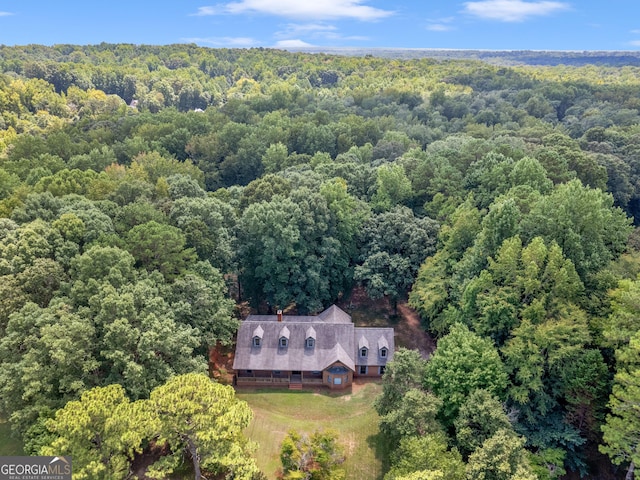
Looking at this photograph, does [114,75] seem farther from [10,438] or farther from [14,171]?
[10,438]

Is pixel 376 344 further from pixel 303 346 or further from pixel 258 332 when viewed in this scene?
pixel 258 332

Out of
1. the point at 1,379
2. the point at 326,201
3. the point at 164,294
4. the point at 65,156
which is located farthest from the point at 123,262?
the point at 65,156

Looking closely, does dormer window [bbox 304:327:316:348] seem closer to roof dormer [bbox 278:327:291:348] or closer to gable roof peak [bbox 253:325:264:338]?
roof dormer [bbox 278:327:291:348]

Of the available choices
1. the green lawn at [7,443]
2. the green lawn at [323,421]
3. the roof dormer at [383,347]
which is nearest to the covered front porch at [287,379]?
the green lawn at [323,421]

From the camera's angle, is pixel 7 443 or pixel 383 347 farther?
pixel 383 347

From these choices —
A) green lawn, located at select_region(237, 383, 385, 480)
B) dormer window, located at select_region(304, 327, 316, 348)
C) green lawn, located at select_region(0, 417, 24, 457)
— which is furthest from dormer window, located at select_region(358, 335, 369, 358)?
green lawn, located at select_region(0, 417, 24, 457)

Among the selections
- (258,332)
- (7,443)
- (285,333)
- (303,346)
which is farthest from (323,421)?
(7,443)

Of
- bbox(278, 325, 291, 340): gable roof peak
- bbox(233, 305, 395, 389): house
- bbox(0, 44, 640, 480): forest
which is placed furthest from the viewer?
bbox(278, 325, 291, 340): gable roof peak
